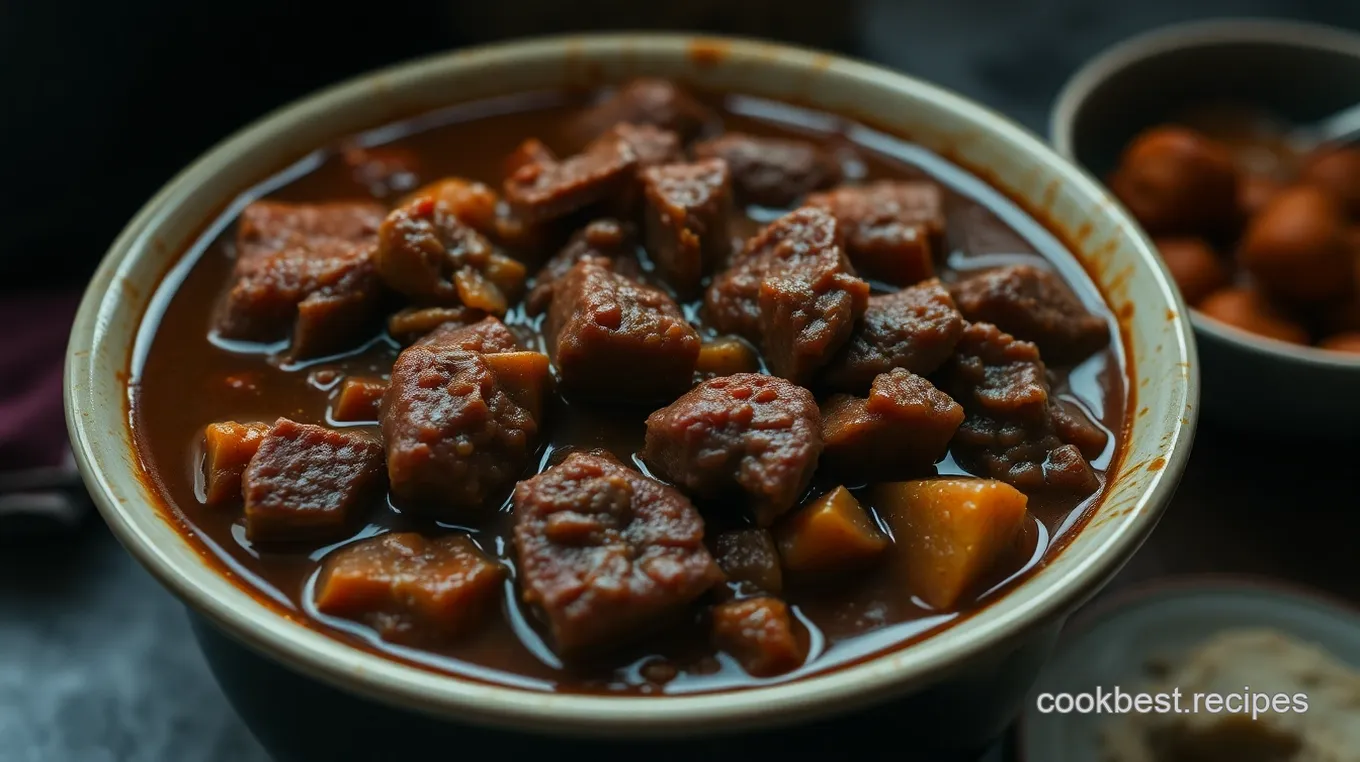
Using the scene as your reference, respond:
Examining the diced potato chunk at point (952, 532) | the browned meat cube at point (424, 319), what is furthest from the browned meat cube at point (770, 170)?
the diced potato chunk at point (952, 532)

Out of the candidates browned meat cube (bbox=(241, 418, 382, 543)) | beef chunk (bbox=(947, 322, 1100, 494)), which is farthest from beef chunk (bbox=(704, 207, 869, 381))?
browned meat cube (bbox=(241, 418, 382, 543))

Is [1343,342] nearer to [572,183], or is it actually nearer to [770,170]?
[770,170]

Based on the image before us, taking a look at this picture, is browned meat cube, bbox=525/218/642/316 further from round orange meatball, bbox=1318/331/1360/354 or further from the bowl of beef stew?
round orange meatball, bbox=1318/331/1360/354

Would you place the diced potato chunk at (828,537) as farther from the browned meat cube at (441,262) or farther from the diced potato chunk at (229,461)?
the diced potato chunk at (229,461)

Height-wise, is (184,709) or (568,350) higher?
(568,350)

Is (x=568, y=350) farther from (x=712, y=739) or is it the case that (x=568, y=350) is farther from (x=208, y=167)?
(x=208, y=167)

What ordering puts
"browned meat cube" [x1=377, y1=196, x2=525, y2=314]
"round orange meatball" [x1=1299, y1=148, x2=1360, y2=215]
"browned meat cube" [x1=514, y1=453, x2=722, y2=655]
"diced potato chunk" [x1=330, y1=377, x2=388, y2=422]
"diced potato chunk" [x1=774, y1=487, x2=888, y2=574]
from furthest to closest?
"round orange meatball" [x1=1299, y1=148, x2=1360, y2=215] → "browned meat cube" [x1=377, y1=196, x2=525, y2=314] → "diced potato chunk" [x1=330, y1=377, x2=388, y2=422] → "diced potato chunk" [x1=774, y1=487, x2=888, y2=574] → "browned meat cube" [x1=514, y1=453, x2=722, y2=655]

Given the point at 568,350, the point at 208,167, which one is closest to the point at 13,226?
the point at 208,167
